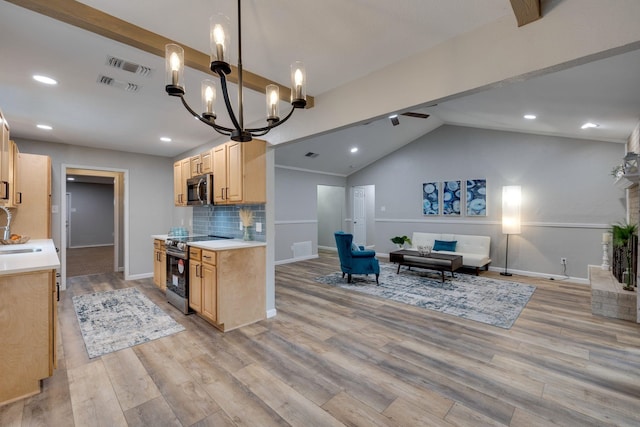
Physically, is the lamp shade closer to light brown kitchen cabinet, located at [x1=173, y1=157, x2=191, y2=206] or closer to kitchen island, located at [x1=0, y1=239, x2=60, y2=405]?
light brown kitchen cabinet, located at [x1=173, y1=157, x2=191, y2=206]

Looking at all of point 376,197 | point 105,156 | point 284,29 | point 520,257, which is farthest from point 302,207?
point 284,29

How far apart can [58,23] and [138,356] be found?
8.66ft

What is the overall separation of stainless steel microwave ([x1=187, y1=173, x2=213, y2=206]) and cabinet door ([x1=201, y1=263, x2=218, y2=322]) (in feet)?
3.53

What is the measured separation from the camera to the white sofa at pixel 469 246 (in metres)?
5.77

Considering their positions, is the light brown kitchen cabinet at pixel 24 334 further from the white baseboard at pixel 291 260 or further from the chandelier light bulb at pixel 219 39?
the white baseboard at pixel 291 260

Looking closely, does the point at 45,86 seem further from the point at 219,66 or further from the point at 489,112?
the point at 489,112

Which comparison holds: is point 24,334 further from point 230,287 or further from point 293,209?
point 293,209

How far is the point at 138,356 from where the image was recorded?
257cm

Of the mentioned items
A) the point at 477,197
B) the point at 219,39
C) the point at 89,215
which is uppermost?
the point at 219,39

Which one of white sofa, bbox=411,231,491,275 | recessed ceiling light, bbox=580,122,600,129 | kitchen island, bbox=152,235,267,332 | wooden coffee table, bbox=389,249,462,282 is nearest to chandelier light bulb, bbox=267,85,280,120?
kitchen island, bbox=152,235,267,332

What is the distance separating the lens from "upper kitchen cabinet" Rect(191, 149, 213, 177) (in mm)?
3961

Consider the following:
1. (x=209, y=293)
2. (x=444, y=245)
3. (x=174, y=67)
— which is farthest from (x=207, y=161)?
(x=444, y=245)

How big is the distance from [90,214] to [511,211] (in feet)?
42.8

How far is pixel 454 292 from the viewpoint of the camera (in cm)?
452
